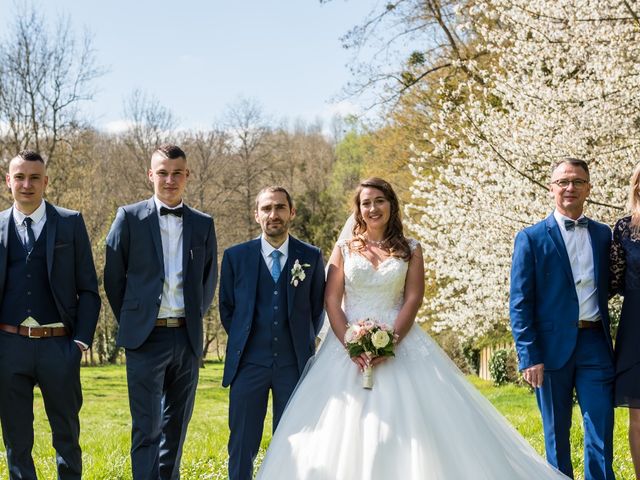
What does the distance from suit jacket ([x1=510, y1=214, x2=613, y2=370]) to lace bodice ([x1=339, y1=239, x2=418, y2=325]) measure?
743 millimetres

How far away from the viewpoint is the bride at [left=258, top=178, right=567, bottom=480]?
4.27 m

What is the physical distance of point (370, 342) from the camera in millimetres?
4672

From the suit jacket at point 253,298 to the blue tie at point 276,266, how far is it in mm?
41

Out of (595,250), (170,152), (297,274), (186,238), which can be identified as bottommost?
(297,274)

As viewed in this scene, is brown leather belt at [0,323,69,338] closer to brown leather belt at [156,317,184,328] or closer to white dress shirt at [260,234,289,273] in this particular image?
brown leather belt at [156,317,184,328]

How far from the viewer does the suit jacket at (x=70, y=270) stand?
4.75 m

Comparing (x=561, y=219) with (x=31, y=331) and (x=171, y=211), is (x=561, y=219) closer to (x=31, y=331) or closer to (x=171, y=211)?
(x=171, y=211)

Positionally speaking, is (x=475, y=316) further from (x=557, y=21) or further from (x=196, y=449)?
(x=196, y=449)

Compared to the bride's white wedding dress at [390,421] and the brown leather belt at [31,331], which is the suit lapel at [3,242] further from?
the bride's white wedding dress at [390,421]

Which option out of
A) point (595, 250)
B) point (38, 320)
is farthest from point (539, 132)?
point (38, 320)

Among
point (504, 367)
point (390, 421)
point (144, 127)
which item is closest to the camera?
point (390, 421)

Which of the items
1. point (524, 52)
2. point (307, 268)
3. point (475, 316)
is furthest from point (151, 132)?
point (307, 268)

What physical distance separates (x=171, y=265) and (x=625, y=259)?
2.99 metres

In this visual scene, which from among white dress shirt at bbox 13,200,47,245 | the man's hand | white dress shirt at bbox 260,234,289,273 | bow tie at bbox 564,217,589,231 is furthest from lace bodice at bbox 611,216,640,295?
white dress shirt at bbox 13,200,47,245
